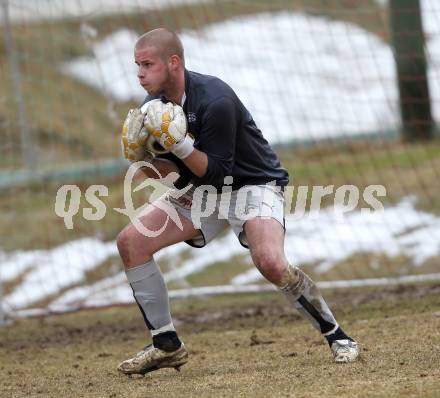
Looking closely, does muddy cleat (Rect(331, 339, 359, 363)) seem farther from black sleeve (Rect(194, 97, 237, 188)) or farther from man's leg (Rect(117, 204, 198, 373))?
black sleeve (Rect(194, 97, 237, 188))

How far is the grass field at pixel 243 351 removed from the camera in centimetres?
545

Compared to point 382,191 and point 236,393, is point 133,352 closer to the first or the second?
point 236,393

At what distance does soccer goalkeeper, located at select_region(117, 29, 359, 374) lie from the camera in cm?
577

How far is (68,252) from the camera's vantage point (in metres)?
11.4

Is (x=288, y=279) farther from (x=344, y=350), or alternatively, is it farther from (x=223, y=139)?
(x=223, y=139)

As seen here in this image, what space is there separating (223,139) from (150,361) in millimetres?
1232

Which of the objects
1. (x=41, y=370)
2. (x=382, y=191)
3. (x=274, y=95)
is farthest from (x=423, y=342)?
(x=274, y=95)

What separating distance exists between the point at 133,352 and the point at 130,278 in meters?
1.42

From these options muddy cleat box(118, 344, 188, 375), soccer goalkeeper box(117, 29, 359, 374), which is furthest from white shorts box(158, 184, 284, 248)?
muddy cleat box(118, 344, 188, 375)

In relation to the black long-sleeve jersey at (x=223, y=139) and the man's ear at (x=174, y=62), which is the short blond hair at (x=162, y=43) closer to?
the man's ear at (x=174, y=62)

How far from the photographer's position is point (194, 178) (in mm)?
6102

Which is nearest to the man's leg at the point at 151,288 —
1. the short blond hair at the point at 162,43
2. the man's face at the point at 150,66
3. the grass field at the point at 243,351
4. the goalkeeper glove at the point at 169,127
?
the grass field at the point at 243,351

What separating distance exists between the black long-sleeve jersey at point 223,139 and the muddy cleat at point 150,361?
34.8 inches

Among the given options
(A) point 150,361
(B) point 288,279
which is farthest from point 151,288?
(B) point 288,279
